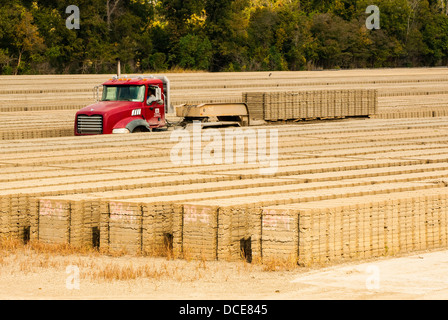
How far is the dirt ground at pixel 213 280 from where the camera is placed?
31.2 ft

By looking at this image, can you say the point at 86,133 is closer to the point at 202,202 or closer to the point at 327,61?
the point at 202,202

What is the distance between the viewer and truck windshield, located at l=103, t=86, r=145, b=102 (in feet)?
76.0

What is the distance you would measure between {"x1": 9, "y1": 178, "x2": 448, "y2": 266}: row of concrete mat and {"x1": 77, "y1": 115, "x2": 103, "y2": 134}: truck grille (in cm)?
1038

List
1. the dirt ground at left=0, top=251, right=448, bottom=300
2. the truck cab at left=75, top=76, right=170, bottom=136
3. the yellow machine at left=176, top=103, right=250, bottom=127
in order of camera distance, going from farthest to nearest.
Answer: the yellow machine at left=176, top=103, right=250, bottom=127
the truck cab at left=75, top=76, right=170, bottom=136
the dirt ground at left=0, top=251, right=448, bottom=300

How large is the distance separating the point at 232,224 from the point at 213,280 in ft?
4.20

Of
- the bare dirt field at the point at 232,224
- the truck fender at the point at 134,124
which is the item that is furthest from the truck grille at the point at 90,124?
the bare dirt field at the point at 232,224

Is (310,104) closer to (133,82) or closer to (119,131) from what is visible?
(133,82)

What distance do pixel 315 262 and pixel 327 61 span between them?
58568 millimetres

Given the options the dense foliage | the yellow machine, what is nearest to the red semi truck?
the yellow machine

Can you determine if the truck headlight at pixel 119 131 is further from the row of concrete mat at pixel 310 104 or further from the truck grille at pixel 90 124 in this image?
the row of concrete mat at pixel 310 104

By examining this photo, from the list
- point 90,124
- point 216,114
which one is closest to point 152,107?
point 90,124

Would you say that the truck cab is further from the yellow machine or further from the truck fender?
the yellow machine

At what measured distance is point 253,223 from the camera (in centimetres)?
1117
